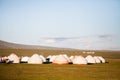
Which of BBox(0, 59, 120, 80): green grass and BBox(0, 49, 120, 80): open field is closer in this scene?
BBox(0, 59, 120, 80): green grass

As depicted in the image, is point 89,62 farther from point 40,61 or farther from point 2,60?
point 2,60

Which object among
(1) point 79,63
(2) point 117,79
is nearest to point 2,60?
(1) point 79,63

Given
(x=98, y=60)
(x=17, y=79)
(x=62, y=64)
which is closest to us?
(x=17, y=79)

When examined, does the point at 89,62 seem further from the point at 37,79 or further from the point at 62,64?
the point at 37,79

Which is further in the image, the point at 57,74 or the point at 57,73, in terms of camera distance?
the point at 57,73

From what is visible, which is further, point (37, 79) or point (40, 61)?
point (40, 61)

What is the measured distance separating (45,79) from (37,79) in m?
1.03

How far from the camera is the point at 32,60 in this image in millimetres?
64625

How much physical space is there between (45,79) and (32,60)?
100 ft

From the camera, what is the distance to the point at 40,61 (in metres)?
64.8

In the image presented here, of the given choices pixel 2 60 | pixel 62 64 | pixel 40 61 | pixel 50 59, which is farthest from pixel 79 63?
pixel 2 60

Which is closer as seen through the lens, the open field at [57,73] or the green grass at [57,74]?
the green grass at [57,74]

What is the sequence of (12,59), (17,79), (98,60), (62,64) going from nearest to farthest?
(17,79)
(62,64)
(12,59)
(98,60)

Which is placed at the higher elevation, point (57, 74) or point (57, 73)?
point (57, 73)
